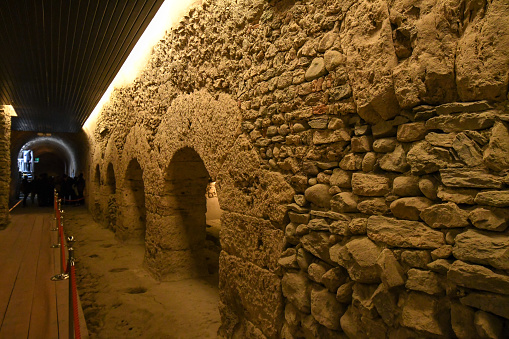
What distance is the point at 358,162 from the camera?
182 cm

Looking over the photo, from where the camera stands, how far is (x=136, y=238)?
6.79 m

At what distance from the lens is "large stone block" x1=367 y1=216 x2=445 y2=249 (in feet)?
4.75

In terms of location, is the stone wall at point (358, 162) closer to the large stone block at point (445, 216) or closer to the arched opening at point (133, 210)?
the large stone block at point (445, 216)

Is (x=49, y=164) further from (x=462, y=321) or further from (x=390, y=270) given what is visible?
(x=462, y=321)

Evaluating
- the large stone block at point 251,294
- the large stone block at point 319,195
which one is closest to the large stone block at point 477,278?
the large stone block at point 319,195

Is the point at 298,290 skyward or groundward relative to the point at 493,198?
groundward

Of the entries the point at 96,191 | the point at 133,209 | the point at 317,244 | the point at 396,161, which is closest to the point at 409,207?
the point at 396,161

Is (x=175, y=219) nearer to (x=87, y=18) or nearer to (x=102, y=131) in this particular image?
(x=87, y=18)

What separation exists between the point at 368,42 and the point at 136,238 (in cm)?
637

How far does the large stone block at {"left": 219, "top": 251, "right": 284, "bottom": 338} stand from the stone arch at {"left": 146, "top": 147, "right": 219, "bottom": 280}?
166cm

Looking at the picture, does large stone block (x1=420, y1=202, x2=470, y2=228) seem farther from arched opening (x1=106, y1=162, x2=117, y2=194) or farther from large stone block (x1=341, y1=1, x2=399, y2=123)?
arched opening (x1=106, y1=162, x2=117, y2=194)

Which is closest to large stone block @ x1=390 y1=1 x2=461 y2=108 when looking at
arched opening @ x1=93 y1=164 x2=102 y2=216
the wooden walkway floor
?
the wooden walkway floor

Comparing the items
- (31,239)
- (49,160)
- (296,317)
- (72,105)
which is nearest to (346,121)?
(296,317)

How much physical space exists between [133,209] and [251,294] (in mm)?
4813
